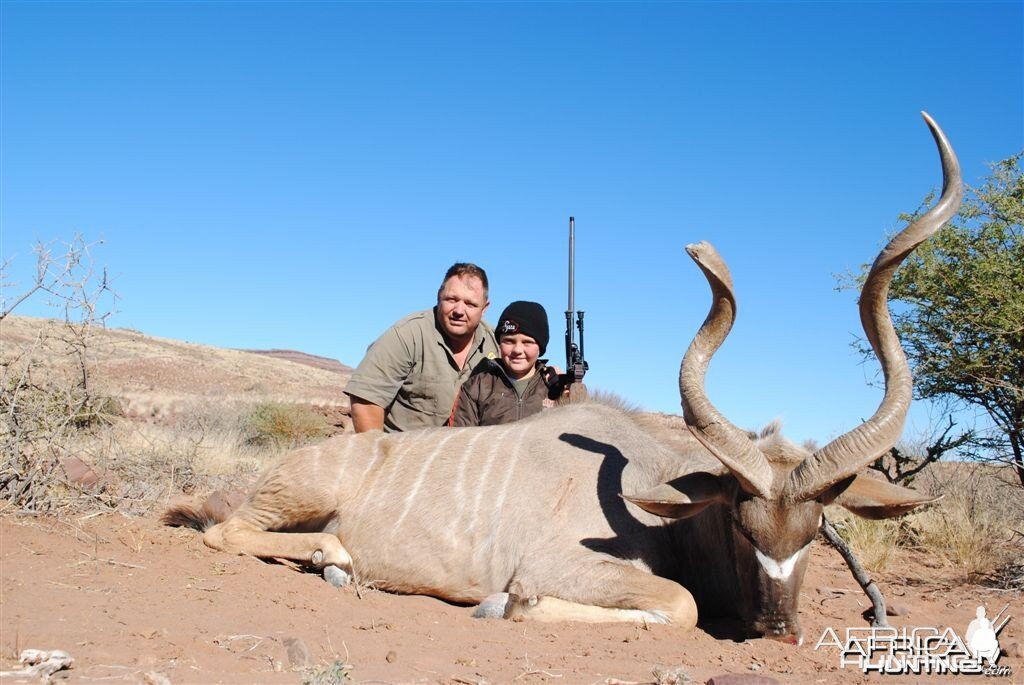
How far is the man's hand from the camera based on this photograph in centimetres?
675

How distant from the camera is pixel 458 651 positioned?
12.2ft

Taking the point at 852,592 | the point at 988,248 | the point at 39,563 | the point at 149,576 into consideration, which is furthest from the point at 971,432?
the point at 39,563

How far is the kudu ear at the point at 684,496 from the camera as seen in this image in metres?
4.37

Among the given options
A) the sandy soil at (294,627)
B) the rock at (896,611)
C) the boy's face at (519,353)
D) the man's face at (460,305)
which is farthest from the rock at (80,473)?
the rock at (896,611)

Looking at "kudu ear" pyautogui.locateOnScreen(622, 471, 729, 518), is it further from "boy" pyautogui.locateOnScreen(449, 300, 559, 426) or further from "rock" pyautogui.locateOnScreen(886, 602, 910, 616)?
A: "boy" pyautogui.locateOnScreen(449, 300, 559, 426)

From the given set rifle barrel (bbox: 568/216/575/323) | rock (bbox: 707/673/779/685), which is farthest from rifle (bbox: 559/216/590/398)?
rock (bbox: 707/673/779/685)

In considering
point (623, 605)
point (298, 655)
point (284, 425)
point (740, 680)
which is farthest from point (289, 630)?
point (284, 425)

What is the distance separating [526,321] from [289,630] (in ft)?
11.0

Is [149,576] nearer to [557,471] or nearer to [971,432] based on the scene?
[557,471]

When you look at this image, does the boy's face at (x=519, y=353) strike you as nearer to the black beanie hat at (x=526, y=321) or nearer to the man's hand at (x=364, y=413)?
the black beanie hat at (x=526, y=321)

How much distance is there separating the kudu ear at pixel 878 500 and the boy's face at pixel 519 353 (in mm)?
2830

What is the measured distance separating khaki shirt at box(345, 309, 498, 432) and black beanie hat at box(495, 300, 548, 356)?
22.3 inches

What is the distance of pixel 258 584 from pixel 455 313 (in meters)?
2.72

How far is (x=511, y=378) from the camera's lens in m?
6.88
